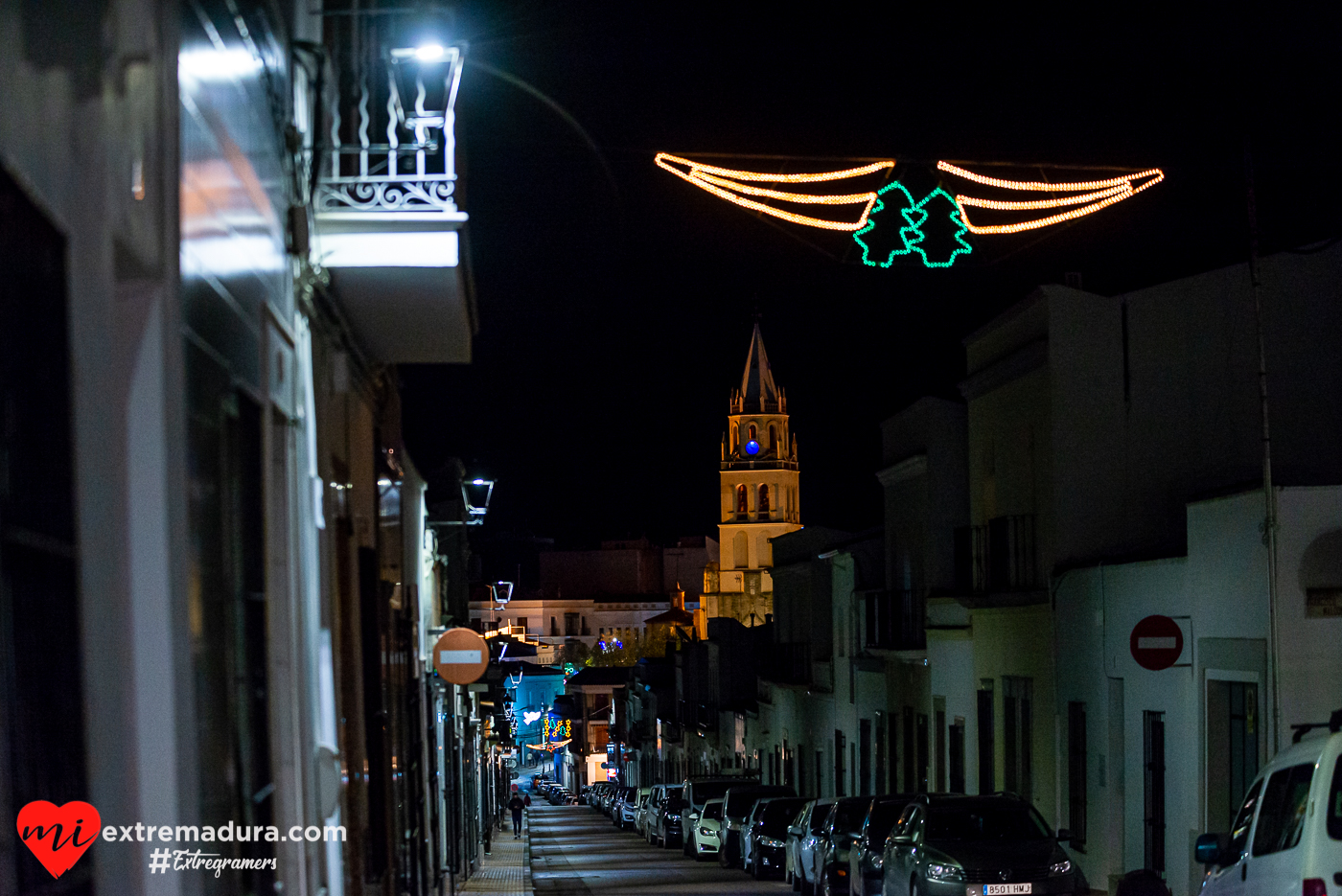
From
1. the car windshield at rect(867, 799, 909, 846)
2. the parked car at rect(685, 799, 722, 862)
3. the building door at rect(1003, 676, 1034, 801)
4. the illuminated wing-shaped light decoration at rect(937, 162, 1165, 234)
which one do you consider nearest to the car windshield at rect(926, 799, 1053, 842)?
the car windshield at rect(867, 799, 909, 846)

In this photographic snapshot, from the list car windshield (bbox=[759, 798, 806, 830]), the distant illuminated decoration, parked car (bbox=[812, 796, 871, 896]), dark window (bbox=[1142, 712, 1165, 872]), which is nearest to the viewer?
the distant illuminated decoration

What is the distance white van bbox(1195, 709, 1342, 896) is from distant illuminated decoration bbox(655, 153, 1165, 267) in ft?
17.2

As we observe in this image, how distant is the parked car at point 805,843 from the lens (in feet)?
77.2

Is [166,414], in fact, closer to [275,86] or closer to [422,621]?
[275,86]

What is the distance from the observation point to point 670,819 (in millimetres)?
42438

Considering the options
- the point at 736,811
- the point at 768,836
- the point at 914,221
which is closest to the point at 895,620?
the point at 736,811

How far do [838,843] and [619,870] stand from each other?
10.6 m

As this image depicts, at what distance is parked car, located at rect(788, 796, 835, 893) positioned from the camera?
77.2ft

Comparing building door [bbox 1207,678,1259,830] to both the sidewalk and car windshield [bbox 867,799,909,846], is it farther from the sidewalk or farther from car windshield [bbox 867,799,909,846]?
the sidewalk

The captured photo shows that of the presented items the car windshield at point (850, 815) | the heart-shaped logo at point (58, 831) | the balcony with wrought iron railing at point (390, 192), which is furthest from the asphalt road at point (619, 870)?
the heart-shaped logo at point (58, 831)

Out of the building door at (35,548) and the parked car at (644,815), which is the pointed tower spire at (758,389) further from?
the building door at (35,548)

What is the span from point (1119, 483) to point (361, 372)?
49.1 feet

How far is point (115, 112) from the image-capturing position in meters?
4.69

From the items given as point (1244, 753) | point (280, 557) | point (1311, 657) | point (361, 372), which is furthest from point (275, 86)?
point (1244, 753)
